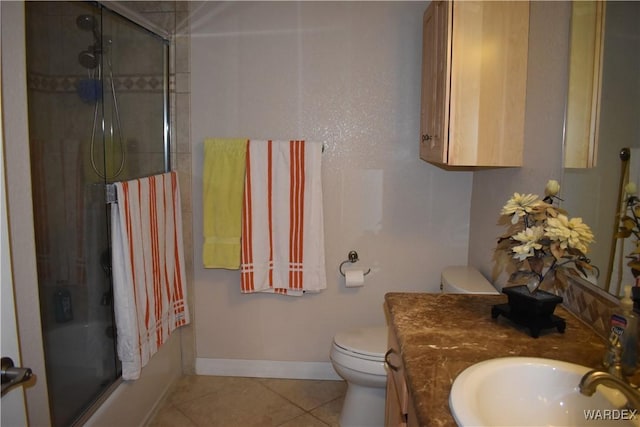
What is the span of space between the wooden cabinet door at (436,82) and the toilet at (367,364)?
0.63 m

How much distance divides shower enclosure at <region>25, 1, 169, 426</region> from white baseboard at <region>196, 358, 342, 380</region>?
30.9 inches

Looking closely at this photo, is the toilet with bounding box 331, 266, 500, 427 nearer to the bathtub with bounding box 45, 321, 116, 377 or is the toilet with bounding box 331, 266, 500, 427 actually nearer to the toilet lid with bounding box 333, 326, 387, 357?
the toilet lid with bounding box 333, 326, 387, 357

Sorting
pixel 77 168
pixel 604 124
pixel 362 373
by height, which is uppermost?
pixel 604 124

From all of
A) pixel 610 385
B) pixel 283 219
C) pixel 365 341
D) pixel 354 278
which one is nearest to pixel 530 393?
pixel 610 385

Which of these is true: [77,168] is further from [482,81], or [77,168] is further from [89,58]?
[482,81]

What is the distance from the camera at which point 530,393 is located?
1.10m

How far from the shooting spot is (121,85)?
86.0 inches

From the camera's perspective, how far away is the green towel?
8.50 feet

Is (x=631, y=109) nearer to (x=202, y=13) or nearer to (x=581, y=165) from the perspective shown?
(x=581, y=165)

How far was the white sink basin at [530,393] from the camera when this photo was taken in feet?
3.31

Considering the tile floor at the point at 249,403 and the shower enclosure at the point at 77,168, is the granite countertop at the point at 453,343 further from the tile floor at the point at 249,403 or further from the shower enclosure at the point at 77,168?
the shower enclosure at the point at 77,168

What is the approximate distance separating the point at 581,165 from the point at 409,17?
4.71 feet

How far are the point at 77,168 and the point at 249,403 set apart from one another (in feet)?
4.91

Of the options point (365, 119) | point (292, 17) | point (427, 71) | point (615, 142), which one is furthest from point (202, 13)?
point (615, 142)
